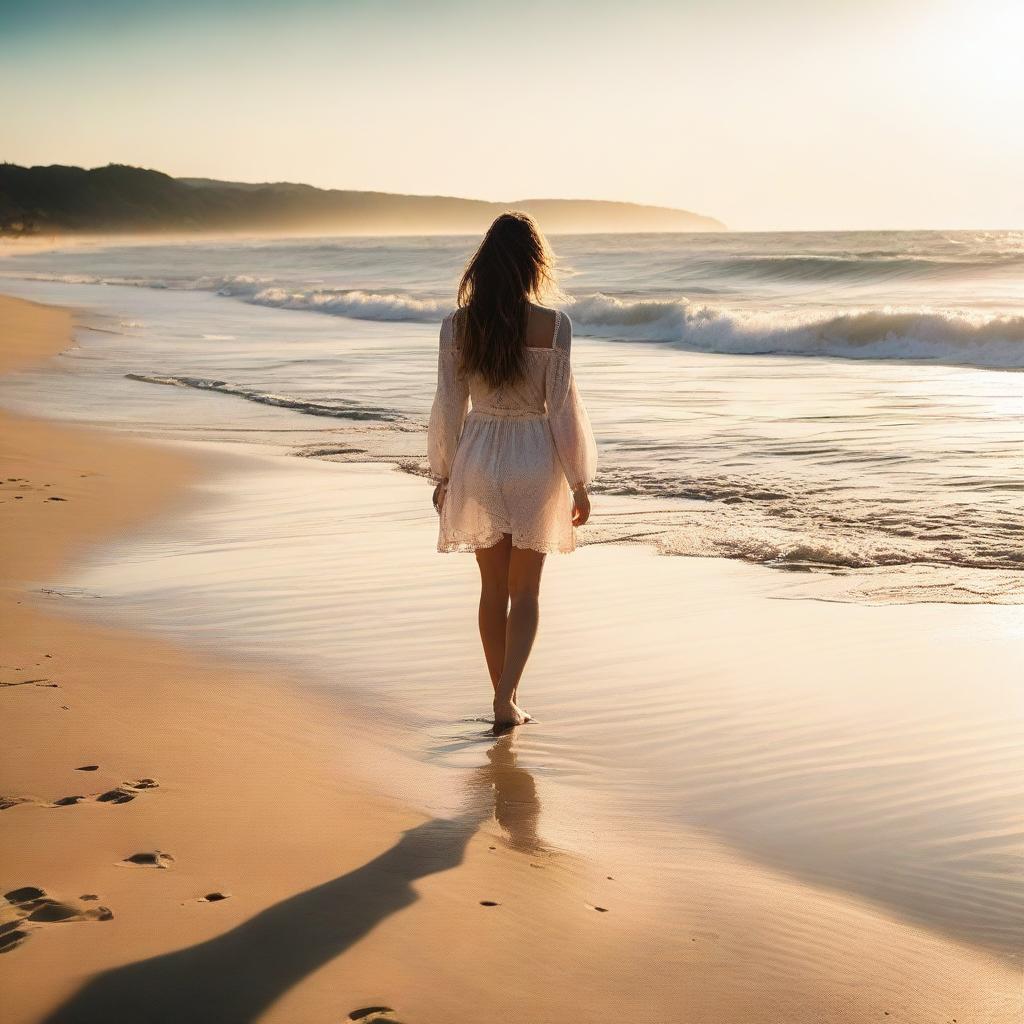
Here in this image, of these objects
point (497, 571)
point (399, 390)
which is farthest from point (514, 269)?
point (399, 390)

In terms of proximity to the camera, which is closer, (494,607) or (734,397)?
(494,607)

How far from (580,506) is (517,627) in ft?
1.56

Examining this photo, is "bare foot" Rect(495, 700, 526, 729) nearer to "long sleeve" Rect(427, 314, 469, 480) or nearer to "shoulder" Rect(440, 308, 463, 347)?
"long sleeve" Rect(427, 314, 469, 480)

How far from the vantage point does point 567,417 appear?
4359 millimetres

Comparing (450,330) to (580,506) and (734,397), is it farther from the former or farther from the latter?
(734,397)

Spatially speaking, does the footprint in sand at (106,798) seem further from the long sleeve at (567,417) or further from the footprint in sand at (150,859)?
the long sleeve at (567,417)

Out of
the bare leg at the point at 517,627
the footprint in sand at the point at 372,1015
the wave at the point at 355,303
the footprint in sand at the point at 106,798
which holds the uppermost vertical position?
the wave at the point at 355,303

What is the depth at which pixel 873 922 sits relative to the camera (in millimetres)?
3139

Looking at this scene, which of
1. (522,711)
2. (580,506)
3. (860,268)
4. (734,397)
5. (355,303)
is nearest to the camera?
(580,506)

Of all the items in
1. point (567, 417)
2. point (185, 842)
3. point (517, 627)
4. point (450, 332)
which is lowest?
point (185, 842)

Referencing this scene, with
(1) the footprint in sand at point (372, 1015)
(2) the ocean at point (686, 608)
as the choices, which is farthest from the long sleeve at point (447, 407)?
(1) the footprint in sand at point (372, 1015)

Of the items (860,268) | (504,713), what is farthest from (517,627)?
(860,268)

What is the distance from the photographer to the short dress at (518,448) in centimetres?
436

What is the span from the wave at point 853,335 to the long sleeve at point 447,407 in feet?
52.7
